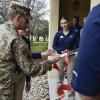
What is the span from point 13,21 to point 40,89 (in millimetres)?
4857

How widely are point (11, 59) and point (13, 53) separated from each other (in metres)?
0.10

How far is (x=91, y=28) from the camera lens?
1.46m

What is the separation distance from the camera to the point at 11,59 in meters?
3.43

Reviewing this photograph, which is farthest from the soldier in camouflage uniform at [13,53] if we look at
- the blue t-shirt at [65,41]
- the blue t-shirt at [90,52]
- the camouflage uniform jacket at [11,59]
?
the blue t-shirt at [65,41]

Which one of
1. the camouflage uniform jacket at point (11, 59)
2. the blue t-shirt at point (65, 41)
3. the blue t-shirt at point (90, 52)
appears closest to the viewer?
the blue t-shirt at point (90, 52)

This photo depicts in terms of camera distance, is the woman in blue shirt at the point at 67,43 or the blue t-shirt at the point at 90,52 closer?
the blue t-shirt at the point at 90,52

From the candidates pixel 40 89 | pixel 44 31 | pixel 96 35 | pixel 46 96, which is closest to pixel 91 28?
pixel 96 35

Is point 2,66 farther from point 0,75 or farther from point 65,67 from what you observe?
point 65,67

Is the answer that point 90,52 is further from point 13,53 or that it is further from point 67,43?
point 67,43

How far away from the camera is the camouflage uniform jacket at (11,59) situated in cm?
333

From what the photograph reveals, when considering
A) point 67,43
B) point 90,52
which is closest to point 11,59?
point 90,52

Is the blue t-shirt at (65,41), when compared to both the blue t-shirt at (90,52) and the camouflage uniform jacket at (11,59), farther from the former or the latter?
the blue t-shirt at (90,52)

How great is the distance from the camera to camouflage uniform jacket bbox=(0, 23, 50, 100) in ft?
10.9

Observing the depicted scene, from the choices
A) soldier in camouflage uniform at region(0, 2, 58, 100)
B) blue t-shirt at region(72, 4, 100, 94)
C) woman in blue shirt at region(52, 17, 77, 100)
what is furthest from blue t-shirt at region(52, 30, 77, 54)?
blue t-shirt at region(72, 4, 100, 94)
